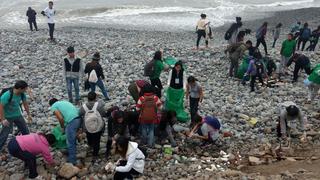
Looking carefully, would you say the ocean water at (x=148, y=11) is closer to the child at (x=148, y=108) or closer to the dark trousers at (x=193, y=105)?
the dark trousers at (x=193, y=105)

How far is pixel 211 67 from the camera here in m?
17.7

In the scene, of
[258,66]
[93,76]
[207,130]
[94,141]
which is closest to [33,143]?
[94,141]

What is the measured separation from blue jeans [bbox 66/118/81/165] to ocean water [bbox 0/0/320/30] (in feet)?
82.1

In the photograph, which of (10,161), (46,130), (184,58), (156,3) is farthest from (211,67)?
(156,3)

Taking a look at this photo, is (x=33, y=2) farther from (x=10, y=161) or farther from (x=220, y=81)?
(x=10, y=161)

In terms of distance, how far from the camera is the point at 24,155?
8562 mm

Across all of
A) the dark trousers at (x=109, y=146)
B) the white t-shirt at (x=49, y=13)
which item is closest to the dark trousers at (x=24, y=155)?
the dark trousers at (x=109, y=146)

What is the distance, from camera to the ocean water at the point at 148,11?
119 ft

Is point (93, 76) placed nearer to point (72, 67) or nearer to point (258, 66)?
point (72, 67)

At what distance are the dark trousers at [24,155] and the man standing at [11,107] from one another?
3.09 feet

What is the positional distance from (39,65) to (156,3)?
28798 mm

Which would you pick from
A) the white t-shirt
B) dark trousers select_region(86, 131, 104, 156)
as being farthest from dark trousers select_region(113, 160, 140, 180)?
the white t-shirt

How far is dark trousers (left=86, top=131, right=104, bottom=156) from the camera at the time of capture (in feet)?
31.5

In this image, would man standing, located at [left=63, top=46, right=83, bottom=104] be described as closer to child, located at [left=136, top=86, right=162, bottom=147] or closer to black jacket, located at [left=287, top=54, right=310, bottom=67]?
child, located at [left=136, top=86, right=162, bottom=147]
